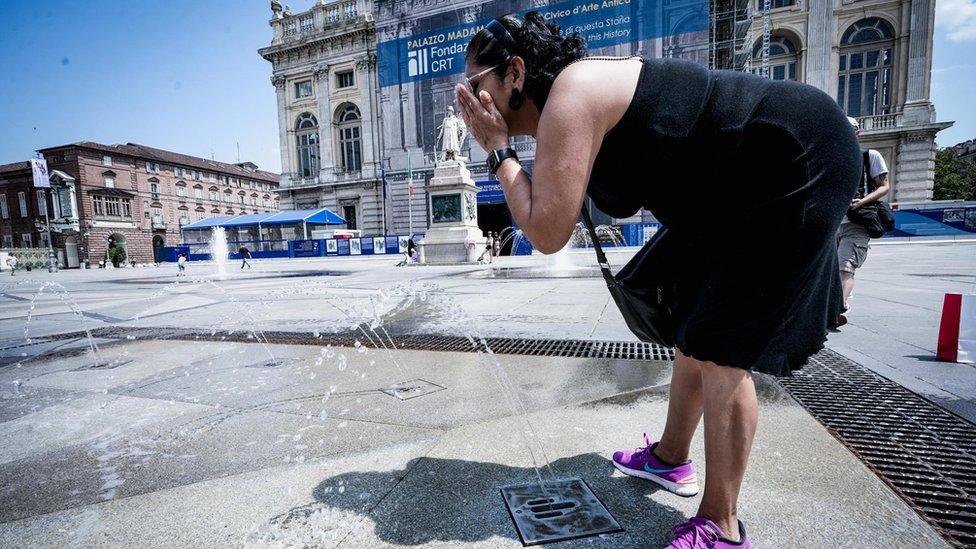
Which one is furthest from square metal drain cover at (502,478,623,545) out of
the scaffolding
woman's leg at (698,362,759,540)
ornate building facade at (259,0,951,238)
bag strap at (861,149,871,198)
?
the scaffolding

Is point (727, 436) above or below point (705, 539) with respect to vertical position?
above

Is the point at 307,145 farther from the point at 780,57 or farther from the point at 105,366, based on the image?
the point at 105,366

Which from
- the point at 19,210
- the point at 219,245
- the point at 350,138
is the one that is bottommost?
the point at 219,245

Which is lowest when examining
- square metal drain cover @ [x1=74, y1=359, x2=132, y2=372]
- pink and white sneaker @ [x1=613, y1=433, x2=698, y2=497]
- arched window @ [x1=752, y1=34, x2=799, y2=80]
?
square metal drain cover @ [x1=74, y1=359, x2=132, y2=372]

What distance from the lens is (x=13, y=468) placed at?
1.96m

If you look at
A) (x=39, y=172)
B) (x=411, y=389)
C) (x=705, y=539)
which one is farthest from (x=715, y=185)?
(x=39, y=172)

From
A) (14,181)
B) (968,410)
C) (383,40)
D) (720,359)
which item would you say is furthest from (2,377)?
(14,181)

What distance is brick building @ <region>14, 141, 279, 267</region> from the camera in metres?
43.2

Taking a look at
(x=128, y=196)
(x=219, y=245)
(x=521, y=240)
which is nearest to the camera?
(x=521, y=240)

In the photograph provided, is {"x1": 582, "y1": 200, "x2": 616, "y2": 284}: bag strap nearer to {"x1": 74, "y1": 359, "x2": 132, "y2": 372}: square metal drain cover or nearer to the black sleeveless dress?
the black sleeveless dress

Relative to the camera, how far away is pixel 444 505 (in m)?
1.57

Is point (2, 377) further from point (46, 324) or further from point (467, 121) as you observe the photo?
point (467, 121)

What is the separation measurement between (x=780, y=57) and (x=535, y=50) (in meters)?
33.4

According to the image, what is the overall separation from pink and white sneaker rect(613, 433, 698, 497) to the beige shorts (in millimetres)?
3683
